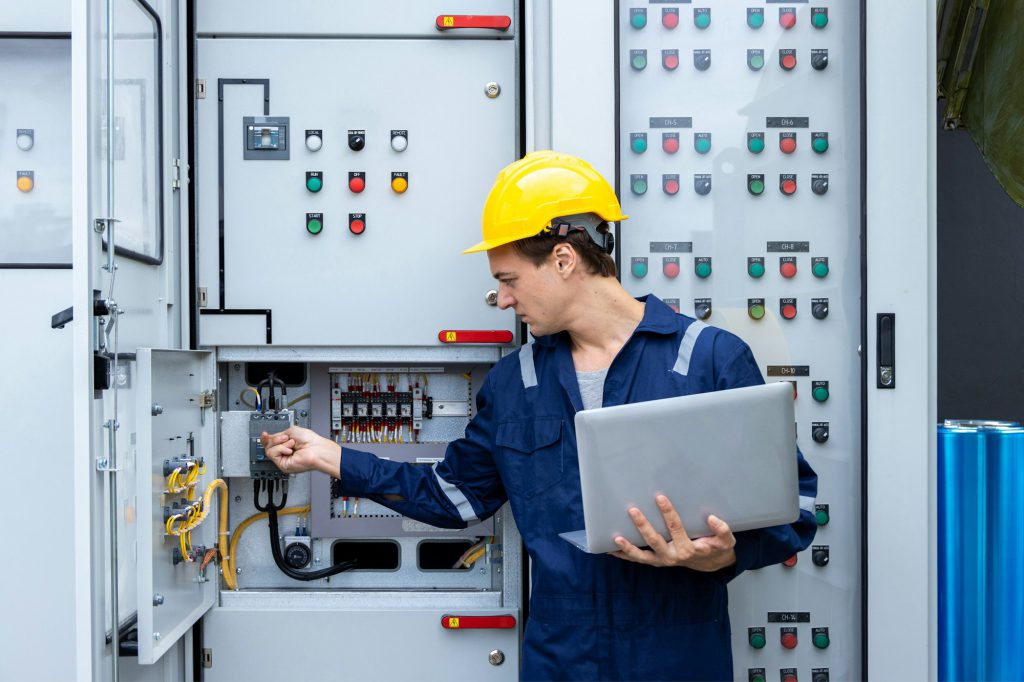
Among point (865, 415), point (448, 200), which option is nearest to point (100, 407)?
point (448, 200)

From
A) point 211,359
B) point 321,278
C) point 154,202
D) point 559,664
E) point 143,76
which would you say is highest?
point 143,76

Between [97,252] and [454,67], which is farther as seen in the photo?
[454,67]

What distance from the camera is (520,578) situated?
6.80 feet

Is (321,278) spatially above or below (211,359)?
above

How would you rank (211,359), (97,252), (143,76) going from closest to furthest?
1. (97,252)
2. (143,76)
3. (211,359)

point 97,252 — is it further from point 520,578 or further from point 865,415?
point 865,415

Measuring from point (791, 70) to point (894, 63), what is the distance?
0.77 ft

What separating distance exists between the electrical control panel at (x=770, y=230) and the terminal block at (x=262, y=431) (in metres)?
0.95

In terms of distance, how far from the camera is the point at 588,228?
5.26 feet

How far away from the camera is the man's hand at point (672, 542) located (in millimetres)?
1337

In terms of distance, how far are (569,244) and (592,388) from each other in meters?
0.30

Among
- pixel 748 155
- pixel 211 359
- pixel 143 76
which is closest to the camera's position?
pixel 143 76

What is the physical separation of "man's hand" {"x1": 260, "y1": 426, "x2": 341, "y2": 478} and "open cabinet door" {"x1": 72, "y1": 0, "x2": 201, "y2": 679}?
0.22 meters

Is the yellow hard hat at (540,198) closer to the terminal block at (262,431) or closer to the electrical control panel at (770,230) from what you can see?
the electrical control panel at (770,230)
